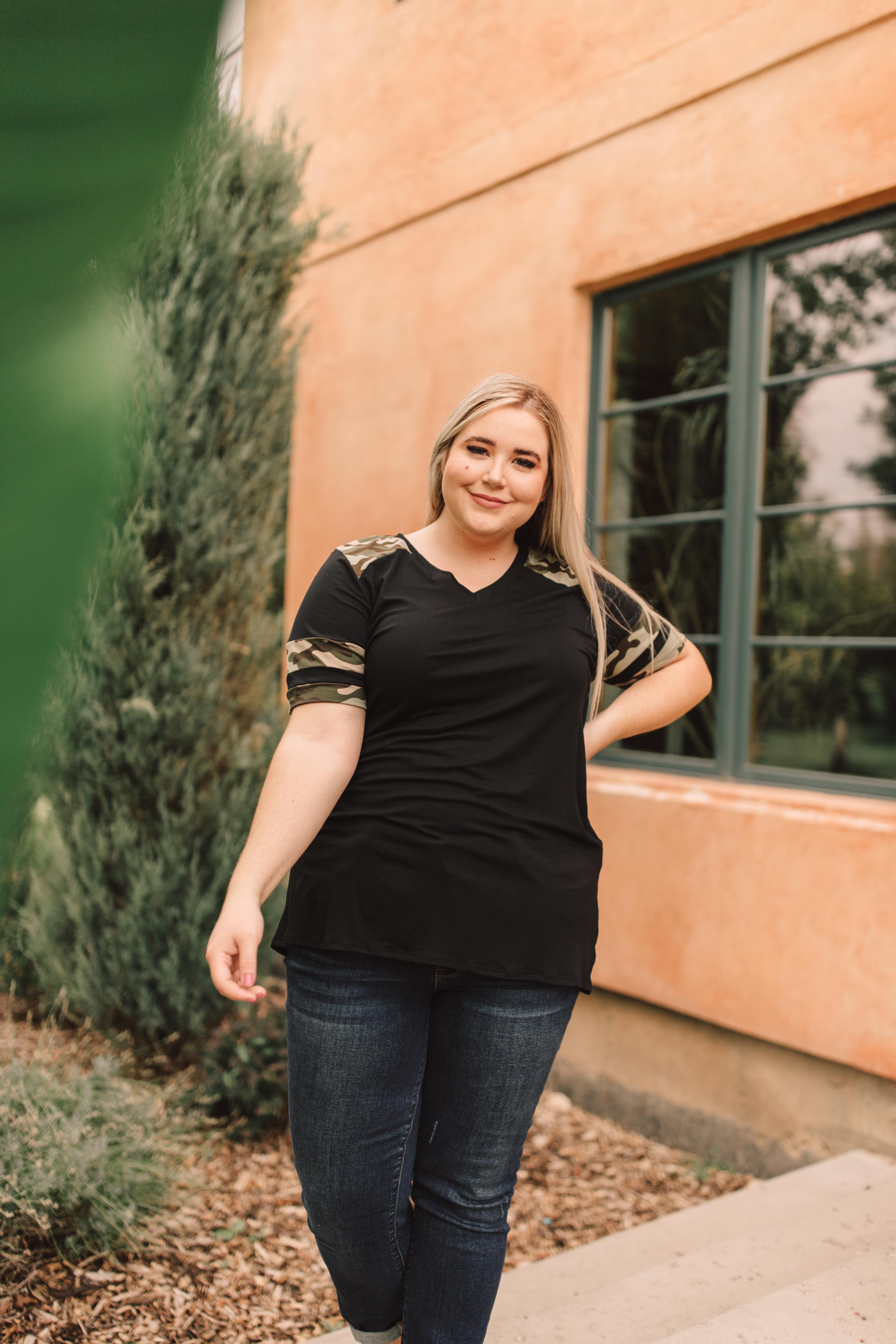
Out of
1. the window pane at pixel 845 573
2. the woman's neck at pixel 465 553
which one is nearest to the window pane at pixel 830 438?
the window pane at pixel 845 573

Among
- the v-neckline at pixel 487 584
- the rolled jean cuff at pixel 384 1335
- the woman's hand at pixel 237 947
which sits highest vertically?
the v-neckline at pixel 487 584

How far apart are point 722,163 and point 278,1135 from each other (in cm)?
363

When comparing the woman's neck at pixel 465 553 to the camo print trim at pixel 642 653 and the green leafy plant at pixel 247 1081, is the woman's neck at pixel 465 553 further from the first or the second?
the green leafy plant at pixel 247 1081

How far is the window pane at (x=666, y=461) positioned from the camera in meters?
4.54

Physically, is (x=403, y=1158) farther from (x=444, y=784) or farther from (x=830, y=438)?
(x=830, y=438)

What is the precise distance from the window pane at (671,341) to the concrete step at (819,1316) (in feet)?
10.0

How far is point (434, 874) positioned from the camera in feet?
6.01

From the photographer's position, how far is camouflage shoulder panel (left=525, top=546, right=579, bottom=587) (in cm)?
204

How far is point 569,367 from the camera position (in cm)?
432

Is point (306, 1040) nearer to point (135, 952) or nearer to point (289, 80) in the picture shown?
point (289, 80)

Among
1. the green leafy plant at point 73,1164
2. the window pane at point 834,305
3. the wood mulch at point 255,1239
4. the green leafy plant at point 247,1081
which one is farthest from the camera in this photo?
the window pane at point 834,305

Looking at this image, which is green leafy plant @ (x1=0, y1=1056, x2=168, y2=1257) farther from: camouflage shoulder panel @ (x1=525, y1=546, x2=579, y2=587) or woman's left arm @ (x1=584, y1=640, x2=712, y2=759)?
camouflage shoulder panel @ (x1=525, y1=546, x2=579, y2=587)

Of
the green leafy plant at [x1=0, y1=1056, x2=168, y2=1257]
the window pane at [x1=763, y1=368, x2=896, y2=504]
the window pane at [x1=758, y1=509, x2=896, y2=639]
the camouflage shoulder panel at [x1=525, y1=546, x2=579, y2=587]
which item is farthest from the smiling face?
the window pane at [x1=758, y1=509, x2=896, y2=639]

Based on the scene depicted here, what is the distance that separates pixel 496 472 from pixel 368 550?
0.26 metres
